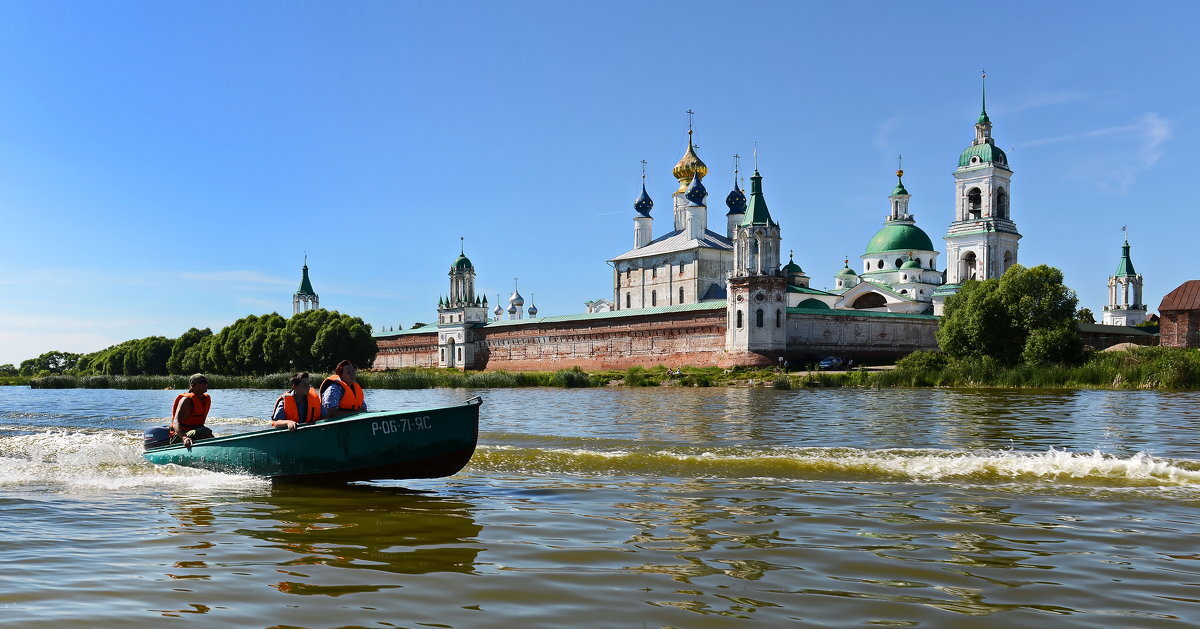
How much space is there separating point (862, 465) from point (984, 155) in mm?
75735

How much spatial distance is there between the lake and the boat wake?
2.1 inches

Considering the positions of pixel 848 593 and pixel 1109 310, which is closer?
pixel 848 593

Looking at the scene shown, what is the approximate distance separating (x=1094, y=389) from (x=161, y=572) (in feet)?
109

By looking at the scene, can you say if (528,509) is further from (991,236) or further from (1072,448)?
(991,236)

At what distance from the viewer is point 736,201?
83188mm

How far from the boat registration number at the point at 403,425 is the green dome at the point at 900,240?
255ft

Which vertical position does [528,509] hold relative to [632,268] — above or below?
below

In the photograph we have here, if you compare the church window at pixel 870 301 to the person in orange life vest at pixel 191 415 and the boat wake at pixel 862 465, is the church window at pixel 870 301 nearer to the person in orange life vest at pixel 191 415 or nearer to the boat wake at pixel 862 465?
the boat wake at pixel 862 465

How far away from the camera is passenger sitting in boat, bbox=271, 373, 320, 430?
12047 mm

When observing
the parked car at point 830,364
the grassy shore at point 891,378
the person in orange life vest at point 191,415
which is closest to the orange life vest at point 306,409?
the person in orange life vest at point 191,415

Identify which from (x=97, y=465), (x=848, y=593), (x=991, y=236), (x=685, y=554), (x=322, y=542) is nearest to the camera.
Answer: (x=848, y=593)

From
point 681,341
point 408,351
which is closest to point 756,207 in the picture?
point 681,341

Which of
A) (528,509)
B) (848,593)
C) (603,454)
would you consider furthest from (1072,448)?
(848,593)

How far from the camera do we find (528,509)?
9547 mm
